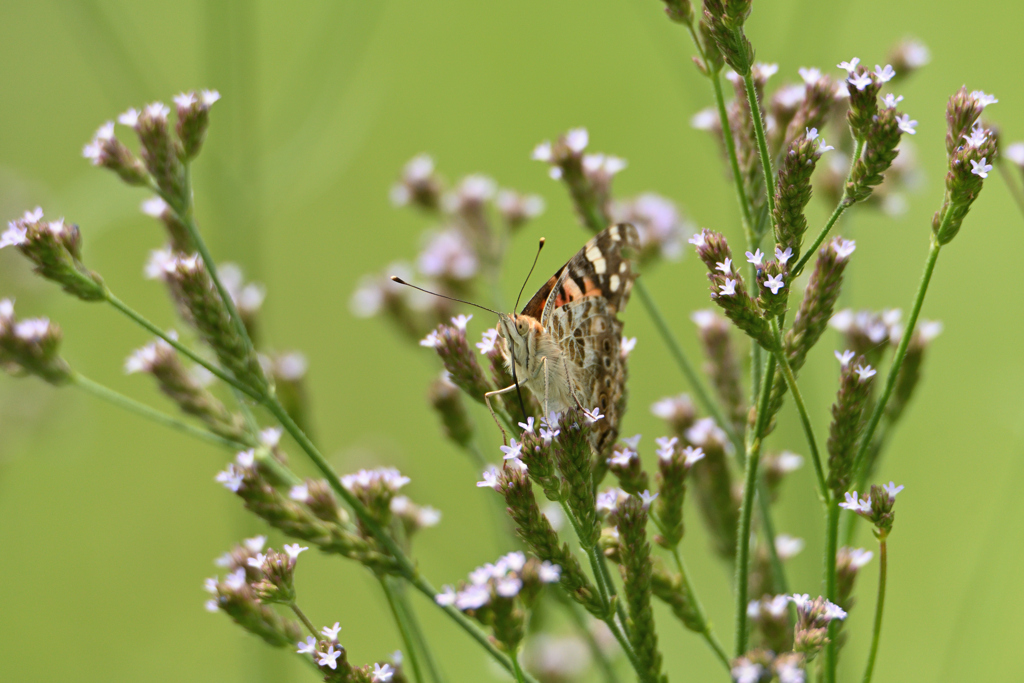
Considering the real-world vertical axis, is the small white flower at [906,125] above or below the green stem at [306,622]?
above

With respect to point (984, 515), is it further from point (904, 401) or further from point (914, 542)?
point (904, 401)

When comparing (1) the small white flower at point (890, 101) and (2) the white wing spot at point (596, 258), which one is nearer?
(1) the small white flower at point (890, 101)

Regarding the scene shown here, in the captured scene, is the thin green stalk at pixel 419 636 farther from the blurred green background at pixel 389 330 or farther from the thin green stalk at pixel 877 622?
the blurred green background at pixel 389 330

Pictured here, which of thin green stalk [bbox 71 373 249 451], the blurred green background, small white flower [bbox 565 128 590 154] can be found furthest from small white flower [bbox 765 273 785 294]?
the blurred green background

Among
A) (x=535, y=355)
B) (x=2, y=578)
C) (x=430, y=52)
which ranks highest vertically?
(x=430, y=52)

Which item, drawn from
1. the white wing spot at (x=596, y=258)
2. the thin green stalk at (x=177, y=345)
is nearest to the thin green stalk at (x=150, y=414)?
the thin green stalk at (x=177, y=345)

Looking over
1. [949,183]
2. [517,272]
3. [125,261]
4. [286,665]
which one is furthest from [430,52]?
[949,183]
